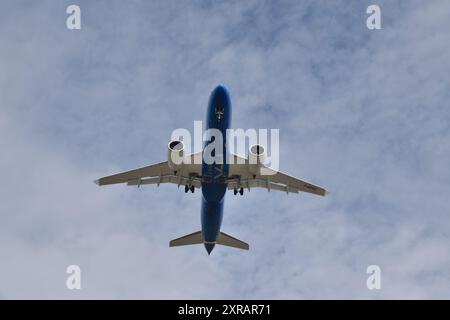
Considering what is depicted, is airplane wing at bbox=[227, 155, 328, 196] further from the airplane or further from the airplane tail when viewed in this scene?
the airplane tail

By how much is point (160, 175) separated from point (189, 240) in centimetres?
738

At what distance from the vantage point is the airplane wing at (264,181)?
4047 centimetres

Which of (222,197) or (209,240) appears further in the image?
(209,240)

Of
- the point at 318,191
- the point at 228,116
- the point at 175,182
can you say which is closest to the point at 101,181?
the point at 175,182

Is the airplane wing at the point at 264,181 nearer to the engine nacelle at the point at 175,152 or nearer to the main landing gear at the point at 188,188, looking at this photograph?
the main landing gear at the point at 188,188

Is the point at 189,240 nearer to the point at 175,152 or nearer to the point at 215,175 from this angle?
the point at 215,175

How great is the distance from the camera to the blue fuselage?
3525 centimetres

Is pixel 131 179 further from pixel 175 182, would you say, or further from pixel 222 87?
pixel 222 87

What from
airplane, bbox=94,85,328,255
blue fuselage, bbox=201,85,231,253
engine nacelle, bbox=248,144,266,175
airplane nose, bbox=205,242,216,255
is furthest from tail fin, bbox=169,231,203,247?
engine nacelle, bbox=248,144,266,175

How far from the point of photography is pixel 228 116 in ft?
118

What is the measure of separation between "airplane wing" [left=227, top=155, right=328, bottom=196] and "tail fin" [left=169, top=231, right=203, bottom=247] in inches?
204

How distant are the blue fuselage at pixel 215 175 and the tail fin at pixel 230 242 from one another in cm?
304

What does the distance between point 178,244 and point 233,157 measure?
10964 mm

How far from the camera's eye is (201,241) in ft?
153
